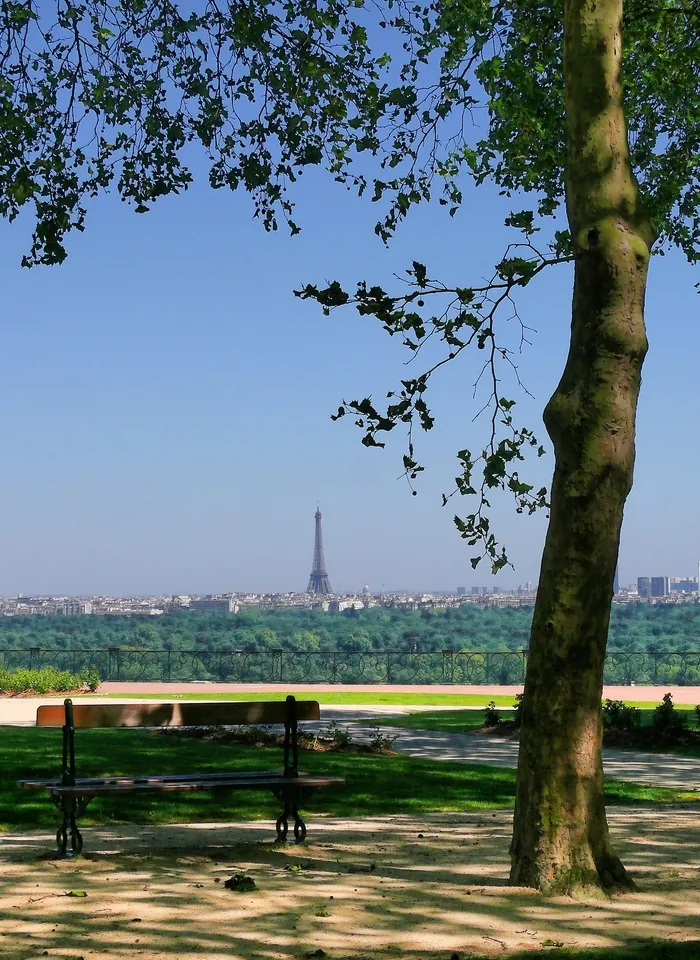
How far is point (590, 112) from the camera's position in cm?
708

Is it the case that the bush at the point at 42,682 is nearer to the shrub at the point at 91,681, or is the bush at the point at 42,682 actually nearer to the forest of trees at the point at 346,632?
the shrub at the point at 91,681

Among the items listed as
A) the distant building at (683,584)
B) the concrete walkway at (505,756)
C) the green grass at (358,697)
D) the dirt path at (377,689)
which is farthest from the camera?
the distant building at (683,584)

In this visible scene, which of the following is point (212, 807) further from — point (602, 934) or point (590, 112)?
point (590, 112)

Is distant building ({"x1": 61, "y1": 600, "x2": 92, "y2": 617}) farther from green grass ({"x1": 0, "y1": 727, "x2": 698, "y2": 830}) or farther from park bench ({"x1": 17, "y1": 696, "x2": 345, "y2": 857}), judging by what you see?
park bench ({"x1": 17, "y1": 696, "x2": 345, "y2": 857})

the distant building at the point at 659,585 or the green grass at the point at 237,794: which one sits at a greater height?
the distant building at the point at 659,585

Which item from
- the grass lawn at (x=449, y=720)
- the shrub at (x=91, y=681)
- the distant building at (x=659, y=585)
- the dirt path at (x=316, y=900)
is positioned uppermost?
the distant building at (x=659, y=585)

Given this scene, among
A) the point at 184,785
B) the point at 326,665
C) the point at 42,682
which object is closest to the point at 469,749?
the point at 184,785

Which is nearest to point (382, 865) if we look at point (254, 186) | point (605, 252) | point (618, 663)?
point (605, 252)

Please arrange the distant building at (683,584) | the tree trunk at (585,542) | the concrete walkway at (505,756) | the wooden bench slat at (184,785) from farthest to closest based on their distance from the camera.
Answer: the distant building at (683,584), the concrete walkway at (505,756), the wooden bench slat at (184,785), the tree trunk at (585,542)

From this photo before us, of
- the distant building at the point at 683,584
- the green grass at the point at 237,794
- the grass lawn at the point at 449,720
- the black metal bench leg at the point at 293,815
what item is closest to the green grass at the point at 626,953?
the black metal bench leg at the point at 293,815

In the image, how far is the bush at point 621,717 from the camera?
17.6 meters

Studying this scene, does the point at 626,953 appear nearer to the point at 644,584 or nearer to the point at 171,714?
the point at 171,714

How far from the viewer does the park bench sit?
766cm

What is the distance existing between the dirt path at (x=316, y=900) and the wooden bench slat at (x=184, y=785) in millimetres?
425
